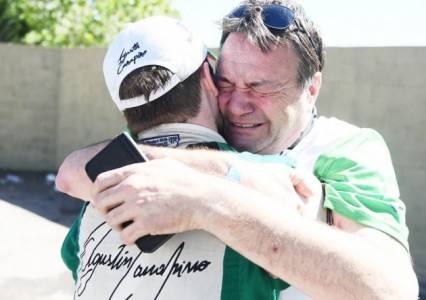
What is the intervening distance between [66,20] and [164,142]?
40.3ft

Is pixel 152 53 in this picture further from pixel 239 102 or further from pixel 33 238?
pixel 33 238

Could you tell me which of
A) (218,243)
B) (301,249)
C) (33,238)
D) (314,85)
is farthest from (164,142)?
(33,238)

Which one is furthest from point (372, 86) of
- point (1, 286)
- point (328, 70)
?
point (1, 286)

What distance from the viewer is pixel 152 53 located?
57.4 inches

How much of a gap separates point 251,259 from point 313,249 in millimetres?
140

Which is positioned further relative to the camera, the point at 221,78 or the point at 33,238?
the point at 33,238

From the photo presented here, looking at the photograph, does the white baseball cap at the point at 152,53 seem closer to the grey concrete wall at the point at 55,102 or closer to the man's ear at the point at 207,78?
the man's ear at the point at 207,78

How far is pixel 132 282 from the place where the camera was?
1.33 meters

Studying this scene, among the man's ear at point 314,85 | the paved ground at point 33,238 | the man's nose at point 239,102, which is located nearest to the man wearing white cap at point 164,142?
the man's nose at point 239,102

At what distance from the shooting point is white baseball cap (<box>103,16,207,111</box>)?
1.46m

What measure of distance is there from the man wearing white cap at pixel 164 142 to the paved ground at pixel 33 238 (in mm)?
3630

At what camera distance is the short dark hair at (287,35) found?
1.71 m

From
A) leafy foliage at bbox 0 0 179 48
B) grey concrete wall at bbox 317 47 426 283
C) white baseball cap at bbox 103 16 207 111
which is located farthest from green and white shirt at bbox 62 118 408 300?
leafy foliage at bbox 0 0 179 48

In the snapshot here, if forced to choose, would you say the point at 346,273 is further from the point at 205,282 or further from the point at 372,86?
the point at 372,86
